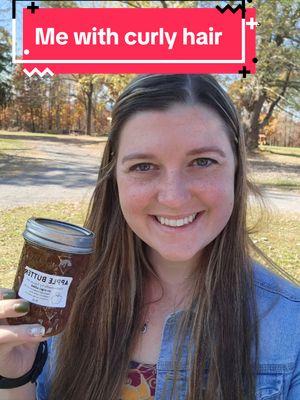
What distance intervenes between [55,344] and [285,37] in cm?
1604

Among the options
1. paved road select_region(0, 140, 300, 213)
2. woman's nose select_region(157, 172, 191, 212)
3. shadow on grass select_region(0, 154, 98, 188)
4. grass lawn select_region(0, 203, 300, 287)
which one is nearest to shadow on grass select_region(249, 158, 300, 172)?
paved road select_region(0, 140, 300, 213)

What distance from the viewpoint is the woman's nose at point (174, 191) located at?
125cm

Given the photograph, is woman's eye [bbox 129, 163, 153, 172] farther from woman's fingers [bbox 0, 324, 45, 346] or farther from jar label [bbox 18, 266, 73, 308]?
woman's fingers [bbox 0, 324, 45, 346]

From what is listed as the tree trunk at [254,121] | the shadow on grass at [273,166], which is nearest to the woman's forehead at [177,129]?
the shadow on grass at [273,166]


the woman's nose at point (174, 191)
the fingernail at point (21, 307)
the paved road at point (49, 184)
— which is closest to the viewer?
the fingernail at point (21, 307)

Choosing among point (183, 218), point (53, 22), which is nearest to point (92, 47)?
point (53, 22)

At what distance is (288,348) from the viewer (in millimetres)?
1273

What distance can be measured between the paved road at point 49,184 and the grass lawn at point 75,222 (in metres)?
0.38

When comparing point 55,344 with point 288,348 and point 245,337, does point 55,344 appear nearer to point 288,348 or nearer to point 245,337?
point 245,337

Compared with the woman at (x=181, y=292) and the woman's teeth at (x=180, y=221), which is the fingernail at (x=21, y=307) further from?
the woman's teeth at (x=180, y=221)

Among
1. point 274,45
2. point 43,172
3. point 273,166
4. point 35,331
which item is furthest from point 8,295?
point 273,166

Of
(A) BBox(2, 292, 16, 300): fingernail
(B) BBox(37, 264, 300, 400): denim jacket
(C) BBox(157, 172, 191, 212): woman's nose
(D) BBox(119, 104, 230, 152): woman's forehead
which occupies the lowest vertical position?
(B) BBox(37, 264, 300, 400): denim jacket

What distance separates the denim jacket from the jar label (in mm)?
409

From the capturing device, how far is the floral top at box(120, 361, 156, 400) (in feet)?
4.39
